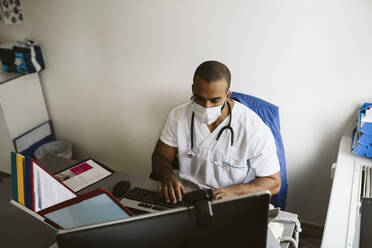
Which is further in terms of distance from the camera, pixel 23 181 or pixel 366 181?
pixel 366 181

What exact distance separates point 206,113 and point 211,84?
0.15 metres

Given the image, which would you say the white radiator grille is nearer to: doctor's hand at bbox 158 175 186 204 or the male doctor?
the male doctor

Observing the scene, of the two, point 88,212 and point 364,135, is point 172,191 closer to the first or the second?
point 88,212

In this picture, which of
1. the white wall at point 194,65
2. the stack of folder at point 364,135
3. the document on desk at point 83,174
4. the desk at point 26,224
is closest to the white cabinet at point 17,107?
the white wall at point 194,65

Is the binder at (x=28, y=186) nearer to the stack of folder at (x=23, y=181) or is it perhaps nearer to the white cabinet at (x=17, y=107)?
the stack of folder at (x=23, y=181)

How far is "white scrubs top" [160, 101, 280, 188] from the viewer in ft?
5.37

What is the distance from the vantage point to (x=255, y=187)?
5.19 feet

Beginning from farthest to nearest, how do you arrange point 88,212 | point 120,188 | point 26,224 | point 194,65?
point 194,65, point 120,188, point 26,224, point 88,212

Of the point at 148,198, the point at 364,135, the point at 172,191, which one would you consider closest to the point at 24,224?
the point at 148,198

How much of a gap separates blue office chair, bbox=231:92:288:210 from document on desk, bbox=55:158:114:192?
0.80 metres

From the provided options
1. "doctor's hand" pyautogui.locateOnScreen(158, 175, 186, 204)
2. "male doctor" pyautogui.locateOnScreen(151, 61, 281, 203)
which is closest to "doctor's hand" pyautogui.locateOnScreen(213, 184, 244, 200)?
"male doctor" pyautogui.locateOnScreen(151, 61, 281, 203)

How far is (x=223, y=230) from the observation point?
78cm

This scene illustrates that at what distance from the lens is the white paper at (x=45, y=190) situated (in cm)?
115

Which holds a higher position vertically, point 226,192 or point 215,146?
point 215,146
